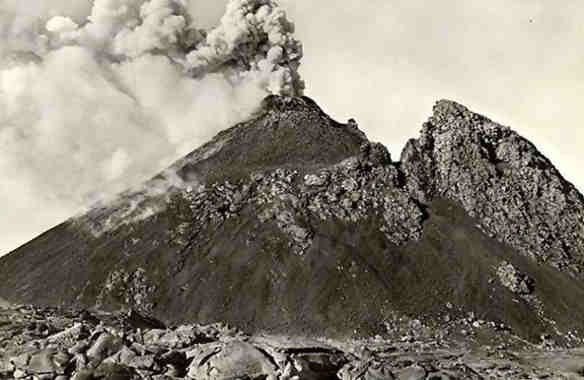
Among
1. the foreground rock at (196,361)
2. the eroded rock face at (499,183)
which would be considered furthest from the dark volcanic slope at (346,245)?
the foreground rock at (196,361)

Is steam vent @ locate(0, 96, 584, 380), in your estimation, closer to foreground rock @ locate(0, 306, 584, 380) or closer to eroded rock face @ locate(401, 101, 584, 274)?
eroded rock face @ locate(401, 101, 584, 274)

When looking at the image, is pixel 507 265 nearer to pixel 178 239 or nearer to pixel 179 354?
pixel 178 239

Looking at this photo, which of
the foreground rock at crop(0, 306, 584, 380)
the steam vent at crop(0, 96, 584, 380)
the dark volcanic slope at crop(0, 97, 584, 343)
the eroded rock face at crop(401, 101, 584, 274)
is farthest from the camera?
the eroded rock face at crop(401, 101, 584, 274)

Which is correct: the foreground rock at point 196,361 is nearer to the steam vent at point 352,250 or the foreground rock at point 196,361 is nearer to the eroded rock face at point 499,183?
the steam vent at point 352,250

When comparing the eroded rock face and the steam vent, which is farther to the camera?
the eroded rock face

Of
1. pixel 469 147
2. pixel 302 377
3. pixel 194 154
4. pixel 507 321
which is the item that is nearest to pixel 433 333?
pixel 507 321

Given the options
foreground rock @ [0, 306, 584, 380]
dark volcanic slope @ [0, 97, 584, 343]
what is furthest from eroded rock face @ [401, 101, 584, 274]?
foreground rock @ [0, 306, 584, 380]
